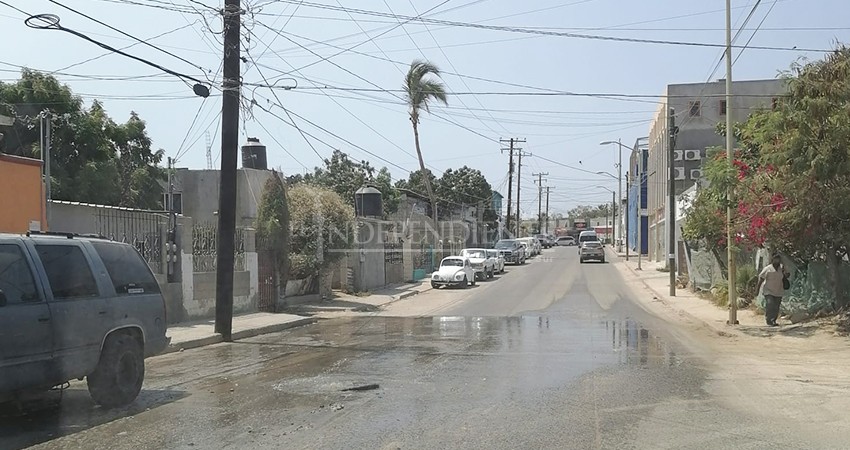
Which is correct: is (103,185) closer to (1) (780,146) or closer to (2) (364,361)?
(2) (364,361)

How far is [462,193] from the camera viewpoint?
76250mm

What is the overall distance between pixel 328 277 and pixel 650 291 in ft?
44.1

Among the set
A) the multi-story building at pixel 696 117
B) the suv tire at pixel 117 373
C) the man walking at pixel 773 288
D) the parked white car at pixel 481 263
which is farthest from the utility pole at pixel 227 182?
the multi-story building at pixel 696 117

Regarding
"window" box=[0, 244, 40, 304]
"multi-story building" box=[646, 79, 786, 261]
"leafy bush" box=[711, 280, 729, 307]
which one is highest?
"multi-story building" box=[646, 79, 786, 261]

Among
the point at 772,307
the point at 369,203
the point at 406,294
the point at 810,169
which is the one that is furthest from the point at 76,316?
the point at 369,203

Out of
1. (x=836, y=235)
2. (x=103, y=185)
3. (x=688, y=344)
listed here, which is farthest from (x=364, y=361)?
(x=103, y=185)

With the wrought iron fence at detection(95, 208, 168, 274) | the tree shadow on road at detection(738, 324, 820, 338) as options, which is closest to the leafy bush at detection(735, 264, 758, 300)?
the tree shadow on road at detection(738, 324, 820, 338)

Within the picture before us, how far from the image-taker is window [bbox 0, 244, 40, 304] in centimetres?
751

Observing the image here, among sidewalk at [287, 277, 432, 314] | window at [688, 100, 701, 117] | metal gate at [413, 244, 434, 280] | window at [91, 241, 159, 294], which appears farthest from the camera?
window at [688, 100, 701, 117]

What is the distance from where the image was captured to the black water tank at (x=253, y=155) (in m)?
34.2

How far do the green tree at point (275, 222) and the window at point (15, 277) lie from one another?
50.1ft

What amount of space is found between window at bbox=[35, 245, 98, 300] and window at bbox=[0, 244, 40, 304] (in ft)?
0.81

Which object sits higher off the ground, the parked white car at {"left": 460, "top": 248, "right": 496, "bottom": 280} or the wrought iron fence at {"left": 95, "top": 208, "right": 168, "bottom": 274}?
the wrought iron fence at {"left": 95, "top": 208, "right": 168, "bottom": 274}

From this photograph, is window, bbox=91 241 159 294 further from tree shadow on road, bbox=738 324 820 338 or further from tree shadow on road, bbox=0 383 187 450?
tree shadow on road, bbox=738 324 820 338
